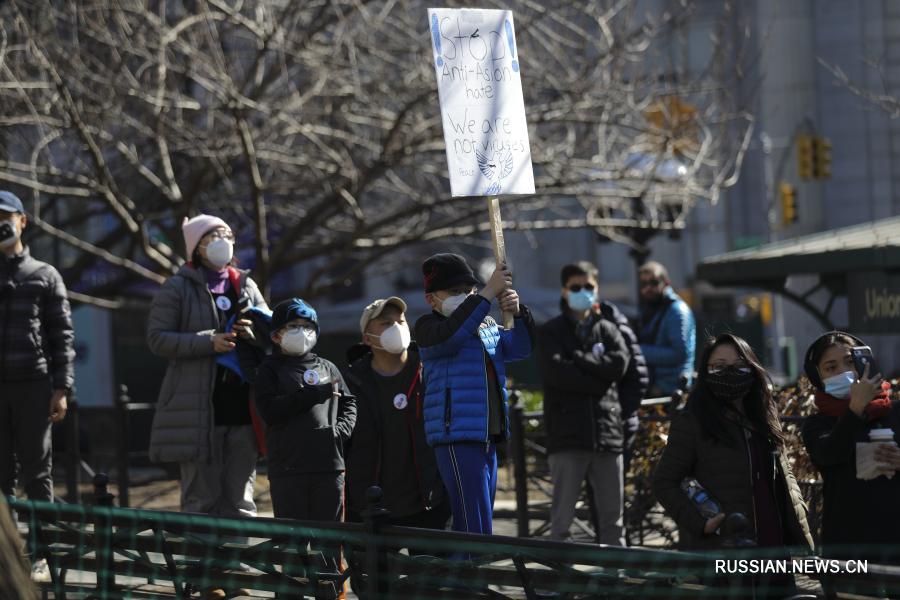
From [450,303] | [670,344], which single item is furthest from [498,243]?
[670,344]

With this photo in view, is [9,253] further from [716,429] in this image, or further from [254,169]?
[254,169]

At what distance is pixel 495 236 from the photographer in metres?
6.93

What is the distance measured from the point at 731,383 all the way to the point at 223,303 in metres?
3.24

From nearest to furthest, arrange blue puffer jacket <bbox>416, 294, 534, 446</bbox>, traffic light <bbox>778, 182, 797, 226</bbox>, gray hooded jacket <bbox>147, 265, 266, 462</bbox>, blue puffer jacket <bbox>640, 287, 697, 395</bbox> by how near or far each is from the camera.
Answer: blue puffer jacket <bbox>416, 294, 534, 446</bbox> < gray hooded jacket <bbox>147, 265, 266, 462</bbox> < blue puffer jacket <bbox>640, 287, 697, 395</bbox> < traffic light <bbox>778, 182, 797, 226</bbox>

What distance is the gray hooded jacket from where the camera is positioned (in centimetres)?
759

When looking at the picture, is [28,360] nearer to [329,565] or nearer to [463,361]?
[463,361]

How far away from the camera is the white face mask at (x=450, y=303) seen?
22.7 feet

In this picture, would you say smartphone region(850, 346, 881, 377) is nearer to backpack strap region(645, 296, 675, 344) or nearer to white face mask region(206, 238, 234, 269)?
white face mask region(206, 238, 234, 269)

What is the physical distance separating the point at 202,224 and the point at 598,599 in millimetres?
3774

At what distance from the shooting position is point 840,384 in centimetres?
595

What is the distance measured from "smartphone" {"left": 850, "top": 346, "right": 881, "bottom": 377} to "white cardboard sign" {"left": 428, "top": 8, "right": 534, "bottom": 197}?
196 centimetres

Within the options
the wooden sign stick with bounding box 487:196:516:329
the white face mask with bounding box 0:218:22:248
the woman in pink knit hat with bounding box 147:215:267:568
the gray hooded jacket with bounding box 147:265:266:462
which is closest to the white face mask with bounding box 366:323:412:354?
the wooden sign stick with bounding box 487:196:516:329

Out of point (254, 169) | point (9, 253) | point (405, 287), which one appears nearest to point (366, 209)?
point (254, 169)

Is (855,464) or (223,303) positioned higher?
(223,303)
